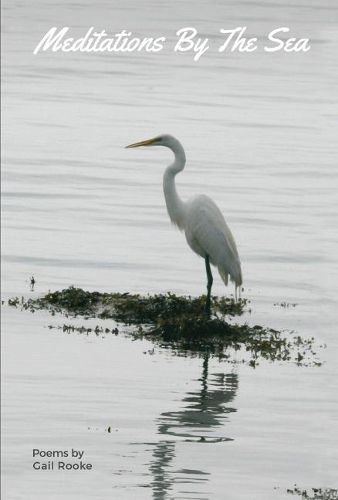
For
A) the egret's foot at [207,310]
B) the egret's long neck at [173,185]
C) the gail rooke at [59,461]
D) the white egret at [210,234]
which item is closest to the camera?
the gail rooke at [59,461]

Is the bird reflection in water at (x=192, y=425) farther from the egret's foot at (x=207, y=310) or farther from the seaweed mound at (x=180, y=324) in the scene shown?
the egret's foot at (x=207, y=310)

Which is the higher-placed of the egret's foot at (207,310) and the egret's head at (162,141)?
the egret's head at (162,141)

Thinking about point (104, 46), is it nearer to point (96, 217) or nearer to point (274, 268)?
point (96, 217)

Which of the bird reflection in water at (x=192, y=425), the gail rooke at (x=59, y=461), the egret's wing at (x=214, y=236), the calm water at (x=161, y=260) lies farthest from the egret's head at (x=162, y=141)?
the gail rooke at (x=59, y=461)

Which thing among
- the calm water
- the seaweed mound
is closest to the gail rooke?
the calm water

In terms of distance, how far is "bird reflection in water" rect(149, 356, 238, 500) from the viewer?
9891 mm

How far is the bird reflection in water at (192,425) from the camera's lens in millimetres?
9891

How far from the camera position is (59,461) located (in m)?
10.0

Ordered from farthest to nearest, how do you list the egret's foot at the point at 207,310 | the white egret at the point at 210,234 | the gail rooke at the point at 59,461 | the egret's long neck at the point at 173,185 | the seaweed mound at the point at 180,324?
the egret's long neck at the point at 173,185 → the white egret at the point at 210,234 → the egret's foot at the point at 207,310 → the seaweed mound at the point at 180,324 → the gail rooke at the point at 59,461

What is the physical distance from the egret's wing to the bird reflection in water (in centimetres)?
215

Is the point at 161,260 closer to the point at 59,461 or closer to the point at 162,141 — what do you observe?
the point at 162,141

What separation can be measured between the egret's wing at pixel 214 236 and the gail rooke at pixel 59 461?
5269 millimetres

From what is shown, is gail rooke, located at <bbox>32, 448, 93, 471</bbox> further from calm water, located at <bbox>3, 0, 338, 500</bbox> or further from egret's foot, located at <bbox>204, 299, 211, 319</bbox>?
egret's foot, located at <bbox>204, 299, 211, 319</bbox>

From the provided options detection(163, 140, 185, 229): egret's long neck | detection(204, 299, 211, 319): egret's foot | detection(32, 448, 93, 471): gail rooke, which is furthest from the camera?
detection(163, 140, 185, 229): egret's long neck
